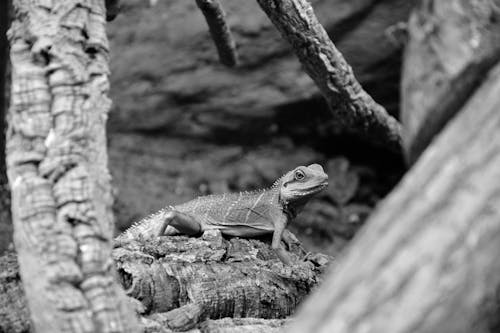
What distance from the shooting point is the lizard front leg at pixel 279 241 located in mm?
4331

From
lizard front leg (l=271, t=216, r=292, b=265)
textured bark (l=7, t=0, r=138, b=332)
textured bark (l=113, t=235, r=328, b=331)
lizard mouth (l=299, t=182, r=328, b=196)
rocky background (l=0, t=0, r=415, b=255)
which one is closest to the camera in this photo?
textured bark (l=7, t=0, r=138, b=332)

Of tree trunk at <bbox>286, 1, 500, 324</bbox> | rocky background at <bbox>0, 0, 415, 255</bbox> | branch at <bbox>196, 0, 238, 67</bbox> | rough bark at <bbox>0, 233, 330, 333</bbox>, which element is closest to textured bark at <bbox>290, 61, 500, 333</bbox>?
tree trunk at <bbox>286, 1, 500, 324</bbox>

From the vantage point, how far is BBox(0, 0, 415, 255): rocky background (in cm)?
755

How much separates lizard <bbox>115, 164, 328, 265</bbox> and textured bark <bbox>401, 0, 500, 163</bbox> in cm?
248

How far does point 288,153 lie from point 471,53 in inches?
248

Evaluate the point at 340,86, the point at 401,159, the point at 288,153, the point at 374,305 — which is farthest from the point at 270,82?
the point at 374,305

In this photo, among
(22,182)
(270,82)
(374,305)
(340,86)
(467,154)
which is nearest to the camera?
(374,305)

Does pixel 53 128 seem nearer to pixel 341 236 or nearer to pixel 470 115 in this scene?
pixel 470 115

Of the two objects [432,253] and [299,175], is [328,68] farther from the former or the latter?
[432,253]

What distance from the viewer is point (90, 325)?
2.05 metres

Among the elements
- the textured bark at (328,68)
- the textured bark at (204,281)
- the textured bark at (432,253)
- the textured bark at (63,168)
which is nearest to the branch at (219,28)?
the textured bark at (328,68)

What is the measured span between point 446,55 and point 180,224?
271cm

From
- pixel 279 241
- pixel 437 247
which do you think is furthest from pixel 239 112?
pixel 437 247

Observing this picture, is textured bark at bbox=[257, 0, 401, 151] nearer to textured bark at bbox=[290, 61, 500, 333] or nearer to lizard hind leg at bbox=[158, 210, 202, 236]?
lizard hind leg at bbox=[158, 210, 202, 236]
